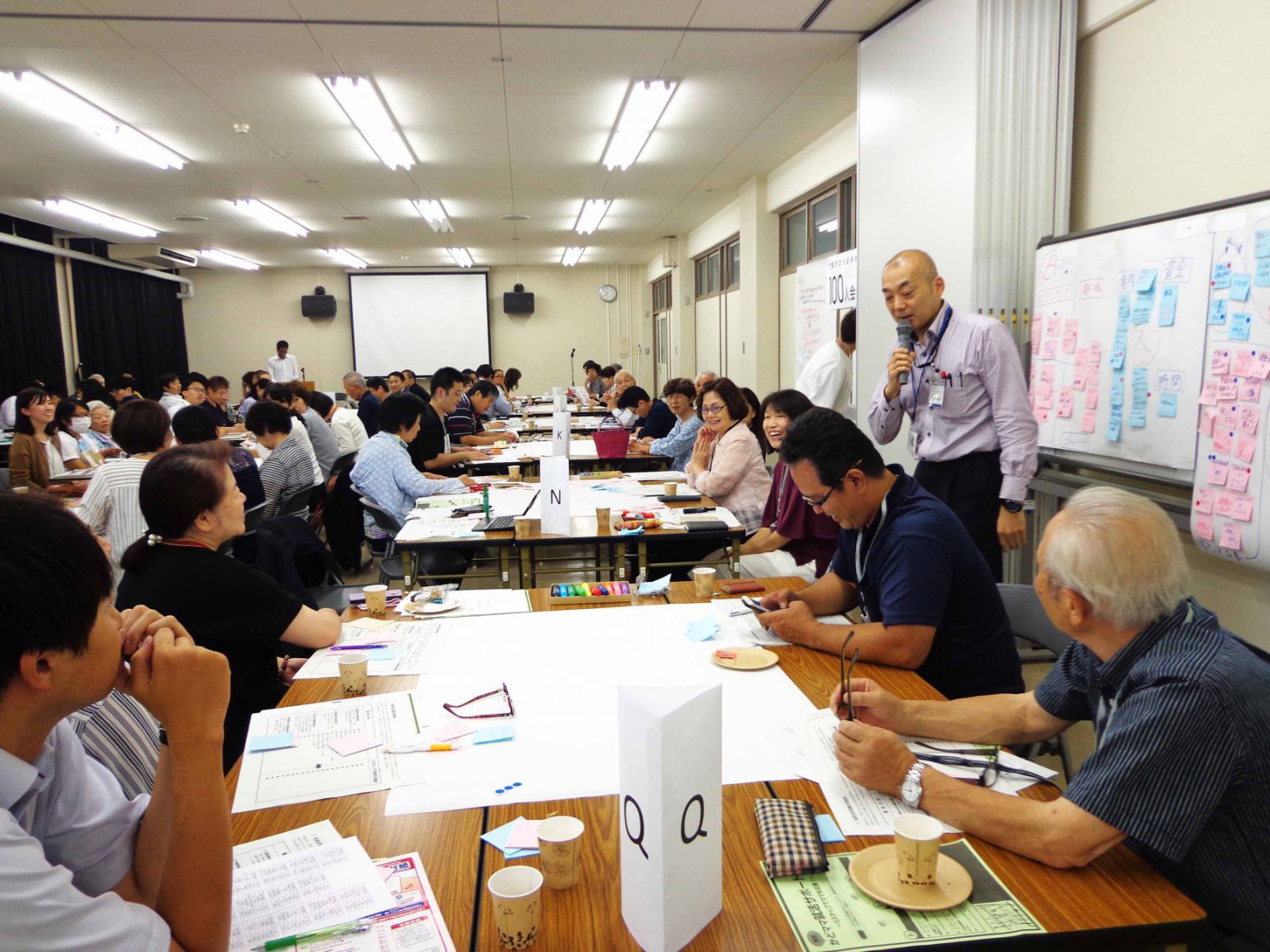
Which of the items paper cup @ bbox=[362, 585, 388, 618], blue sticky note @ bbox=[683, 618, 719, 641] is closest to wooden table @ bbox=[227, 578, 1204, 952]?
blue sticky note @ bbox=[683, 618, 719, 641]

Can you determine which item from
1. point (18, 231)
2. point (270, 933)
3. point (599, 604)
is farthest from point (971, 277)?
point (18, 231)

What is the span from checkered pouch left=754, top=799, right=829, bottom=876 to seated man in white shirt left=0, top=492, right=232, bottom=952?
75 centimetres

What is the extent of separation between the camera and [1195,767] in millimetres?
1160

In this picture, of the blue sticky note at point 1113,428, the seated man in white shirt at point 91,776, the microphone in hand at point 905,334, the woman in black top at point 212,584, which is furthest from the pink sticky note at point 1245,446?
the seated man in white shirt at point 91,776

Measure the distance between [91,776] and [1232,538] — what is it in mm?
3236

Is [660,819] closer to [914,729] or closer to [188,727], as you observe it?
[188,727]

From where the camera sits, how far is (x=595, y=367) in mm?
13875

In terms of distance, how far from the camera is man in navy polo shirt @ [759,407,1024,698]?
77.8 inches

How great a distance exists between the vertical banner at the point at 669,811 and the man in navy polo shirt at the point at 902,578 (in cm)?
99

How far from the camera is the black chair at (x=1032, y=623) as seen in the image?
2203 mm

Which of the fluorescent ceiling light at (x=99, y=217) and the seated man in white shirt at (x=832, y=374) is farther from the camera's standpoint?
the fluorescent ceiling light at (x=99, y=217)

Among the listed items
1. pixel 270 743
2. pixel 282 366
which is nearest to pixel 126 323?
pixel 282 366

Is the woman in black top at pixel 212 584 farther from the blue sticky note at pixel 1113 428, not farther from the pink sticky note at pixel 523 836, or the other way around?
the blue sticky note at pixel 1113 428

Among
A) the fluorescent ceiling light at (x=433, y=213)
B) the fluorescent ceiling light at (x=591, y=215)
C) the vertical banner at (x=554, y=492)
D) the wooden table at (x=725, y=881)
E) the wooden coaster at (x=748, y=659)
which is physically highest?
the fluorescent ceiling light at (x=591, y=215)
